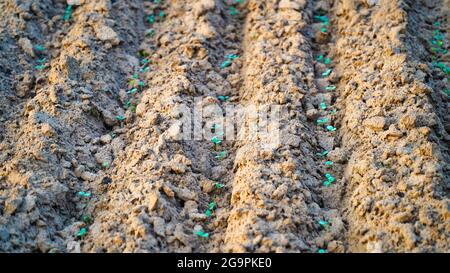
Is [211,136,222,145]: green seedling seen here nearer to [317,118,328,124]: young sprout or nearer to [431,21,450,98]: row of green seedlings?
[317,118,328,124]: young sprout

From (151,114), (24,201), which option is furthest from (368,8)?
(24,201)

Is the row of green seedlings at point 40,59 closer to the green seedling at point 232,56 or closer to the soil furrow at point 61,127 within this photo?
the soil furrow at point 61,127

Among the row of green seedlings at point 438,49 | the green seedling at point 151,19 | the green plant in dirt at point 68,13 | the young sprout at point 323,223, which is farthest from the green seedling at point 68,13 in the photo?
the row of green seedlings at point 438,49

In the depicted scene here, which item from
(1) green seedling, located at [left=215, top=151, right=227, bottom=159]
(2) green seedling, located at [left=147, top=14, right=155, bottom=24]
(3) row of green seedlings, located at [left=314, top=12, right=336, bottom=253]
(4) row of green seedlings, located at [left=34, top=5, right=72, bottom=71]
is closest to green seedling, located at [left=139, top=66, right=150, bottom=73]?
(2) green seedling, located at [left=147, top=14, right=155, bottom=24]

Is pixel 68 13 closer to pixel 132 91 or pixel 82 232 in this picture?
pixel 132 91
